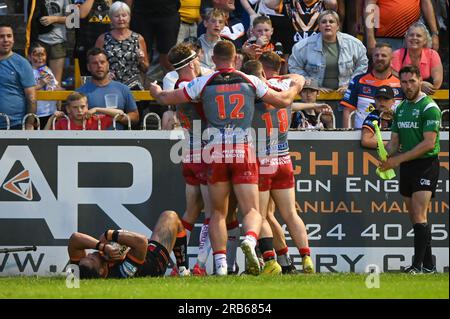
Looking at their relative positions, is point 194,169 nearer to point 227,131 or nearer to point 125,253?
point 227,131

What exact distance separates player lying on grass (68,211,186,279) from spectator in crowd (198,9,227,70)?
3.33 m

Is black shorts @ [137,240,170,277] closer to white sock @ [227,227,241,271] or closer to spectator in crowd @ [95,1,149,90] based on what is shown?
white sock @ [227,227,241,271]

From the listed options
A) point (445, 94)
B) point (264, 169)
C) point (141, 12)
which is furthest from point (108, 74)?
point (445, 94)

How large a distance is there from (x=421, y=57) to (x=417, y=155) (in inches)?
95.2

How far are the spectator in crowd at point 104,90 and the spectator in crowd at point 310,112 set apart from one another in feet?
6.53

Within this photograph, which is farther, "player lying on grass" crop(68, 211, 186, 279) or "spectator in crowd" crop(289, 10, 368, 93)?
"spectator in crowd" crop(289, 10, 368, 93)

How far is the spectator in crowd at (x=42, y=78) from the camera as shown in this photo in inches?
639

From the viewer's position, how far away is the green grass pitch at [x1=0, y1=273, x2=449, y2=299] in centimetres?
1105

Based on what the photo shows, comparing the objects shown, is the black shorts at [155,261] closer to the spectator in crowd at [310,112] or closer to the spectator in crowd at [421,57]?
the spectator in crowd at [310,112]

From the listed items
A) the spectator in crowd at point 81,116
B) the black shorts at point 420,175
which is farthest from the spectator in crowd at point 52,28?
the black shorts at point 420,175

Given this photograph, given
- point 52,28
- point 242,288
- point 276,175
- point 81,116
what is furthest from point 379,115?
point 52,28

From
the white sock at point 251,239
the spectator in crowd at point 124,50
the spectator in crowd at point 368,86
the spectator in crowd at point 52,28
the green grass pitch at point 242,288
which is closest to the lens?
the green grass pitch at point 242,288

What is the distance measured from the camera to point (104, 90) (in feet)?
50.4

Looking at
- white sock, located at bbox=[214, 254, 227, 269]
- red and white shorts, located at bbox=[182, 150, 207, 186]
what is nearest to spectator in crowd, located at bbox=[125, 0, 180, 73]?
red and white shorts, located at bbox=[182, 150, 207, 186]
